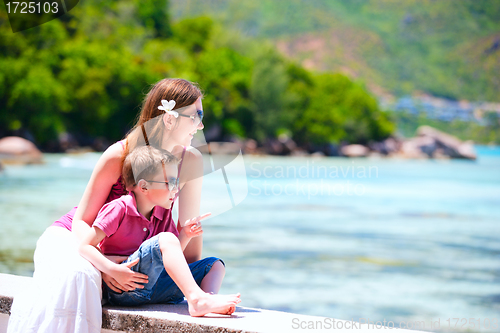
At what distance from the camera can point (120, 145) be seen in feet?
8.14

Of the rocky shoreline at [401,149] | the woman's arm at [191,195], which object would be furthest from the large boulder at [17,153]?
the rocky shoreline at [401,149]

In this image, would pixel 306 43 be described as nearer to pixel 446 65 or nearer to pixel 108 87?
pixel 446 65

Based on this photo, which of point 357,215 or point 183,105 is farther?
point 357,215

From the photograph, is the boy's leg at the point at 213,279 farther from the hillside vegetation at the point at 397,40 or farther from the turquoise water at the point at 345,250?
the hillside vegetation at the point at 397,40

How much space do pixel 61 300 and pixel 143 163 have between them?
2.25ft

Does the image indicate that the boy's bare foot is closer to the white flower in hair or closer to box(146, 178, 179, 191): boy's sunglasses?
box(146, 178, 179, 191): boy's sunglasses

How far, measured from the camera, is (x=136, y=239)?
2383 mm

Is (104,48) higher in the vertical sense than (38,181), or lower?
higher

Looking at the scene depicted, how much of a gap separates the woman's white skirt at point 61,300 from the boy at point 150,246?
0.08m

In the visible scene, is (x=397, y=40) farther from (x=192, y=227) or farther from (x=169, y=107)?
(x=192, y=227)

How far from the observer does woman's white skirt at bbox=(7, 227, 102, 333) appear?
2086 mm

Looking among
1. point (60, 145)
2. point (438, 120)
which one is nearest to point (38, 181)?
point (60, 145)

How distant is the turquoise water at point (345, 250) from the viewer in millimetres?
6355

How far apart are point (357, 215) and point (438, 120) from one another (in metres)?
113
